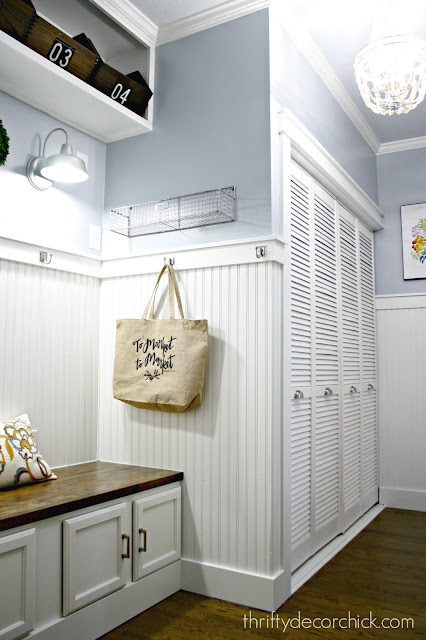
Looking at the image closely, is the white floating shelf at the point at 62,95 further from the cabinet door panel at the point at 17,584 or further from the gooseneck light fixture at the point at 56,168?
the cabinet door panel at the point at 17,584

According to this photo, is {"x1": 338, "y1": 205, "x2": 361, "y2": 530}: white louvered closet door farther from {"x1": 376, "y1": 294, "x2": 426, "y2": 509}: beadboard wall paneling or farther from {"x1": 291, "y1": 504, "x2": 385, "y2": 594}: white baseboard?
{"x1": 376, "y1": 294, "x2": 426, "y2": 509}: beadboard wall paneling

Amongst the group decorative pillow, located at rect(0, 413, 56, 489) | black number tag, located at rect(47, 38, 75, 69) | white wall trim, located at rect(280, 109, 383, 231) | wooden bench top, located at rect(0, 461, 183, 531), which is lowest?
wooden bench top, located at rect(0, 461, 183, 531)

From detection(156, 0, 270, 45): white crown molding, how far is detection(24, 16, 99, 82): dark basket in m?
0.50

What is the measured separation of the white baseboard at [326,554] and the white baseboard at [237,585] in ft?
0.60

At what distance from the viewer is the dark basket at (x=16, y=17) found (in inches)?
80.7

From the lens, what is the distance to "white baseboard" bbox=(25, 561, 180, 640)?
6.10 ft

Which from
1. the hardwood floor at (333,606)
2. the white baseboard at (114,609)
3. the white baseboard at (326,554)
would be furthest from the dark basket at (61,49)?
the white baseboard at (326,554)

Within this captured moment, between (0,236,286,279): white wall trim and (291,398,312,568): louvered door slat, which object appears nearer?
(0,236,286,279): white wall trim

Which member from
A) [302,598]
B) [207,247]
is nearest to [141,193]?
[207,247]

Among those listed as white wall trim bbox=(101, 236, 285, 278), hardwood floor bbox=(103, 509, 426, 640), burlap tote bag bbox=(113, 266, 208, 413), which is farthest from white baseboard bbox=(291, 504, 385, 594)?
white wall trim bbox=(101, 236, 285, 278)

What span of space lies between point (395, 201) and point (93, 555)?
131 inches

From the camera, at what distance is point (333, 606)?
7.36 feet

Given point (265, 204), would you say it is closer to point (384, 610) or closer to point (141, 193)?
point (141, 193)

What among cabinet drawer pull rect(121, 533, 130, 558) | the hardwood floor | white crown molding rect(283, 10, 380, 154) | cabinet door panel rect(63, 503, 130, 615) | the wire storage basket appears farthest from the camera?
white crown molding rect(283, 10, 380, 154)
